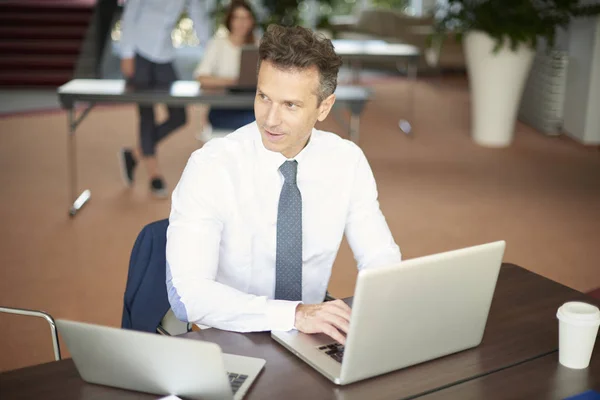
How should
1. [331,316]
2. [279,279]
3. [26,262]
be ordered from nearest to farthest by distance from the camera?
[331,316] → [279,279] → [26,262]

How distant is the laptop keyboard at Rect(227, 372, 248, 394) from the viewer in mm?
1454

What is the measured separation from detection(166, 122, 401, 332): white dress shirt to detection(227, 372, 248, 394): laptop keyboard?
0.29 metres

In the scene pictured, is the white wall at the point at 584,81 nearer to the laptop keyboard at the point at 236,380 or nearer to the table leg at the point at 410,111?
the table leg at the point at 410,111

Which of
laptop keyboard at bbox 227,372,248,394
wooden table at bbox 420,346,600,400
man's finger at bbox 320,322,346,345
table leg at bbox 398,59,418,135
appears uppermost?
man's finger at bbox 320,322,346,345

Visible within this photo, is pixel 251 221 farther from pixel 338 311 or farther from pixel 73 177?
pixel 73 177

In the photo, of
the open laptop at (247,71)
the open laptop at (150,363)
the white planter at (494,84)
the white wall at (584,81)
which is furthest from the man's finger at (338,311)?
the white wall at (584,81)

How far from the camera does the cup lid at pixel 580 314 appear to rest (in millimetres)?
1574

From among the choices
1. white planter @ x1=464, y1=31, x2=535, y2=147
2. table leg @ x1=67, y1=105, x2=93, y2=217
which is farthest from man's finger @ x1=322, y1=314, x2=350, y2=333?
white planter @ x1=464, y1=31, x2=535, y2=147

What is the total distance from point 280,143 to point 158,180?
3.31 m

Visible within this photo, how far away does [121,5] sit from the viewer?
9.99 m

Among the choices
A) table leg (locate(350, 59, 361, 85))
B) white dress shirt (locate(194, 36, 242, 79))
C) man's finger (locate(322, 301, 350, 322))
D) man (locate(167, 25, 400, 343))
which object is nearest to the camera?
man's finger (locate(322, 301, 350, 322))

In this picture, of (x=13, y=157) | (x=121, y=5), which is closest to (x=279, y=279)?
(x=13, y=157)

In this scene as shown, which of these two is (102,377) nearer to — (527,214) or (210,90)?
(210,90)

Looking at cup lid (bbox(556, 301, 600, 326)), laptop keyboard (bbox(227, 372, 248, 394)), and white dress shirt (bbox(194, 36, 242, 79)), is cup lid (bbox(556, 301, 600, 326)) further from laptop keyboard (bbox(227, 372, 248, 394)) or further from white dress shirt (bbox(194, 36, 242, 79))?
white dress shirt (bbox(194, 36, 242, 79))
